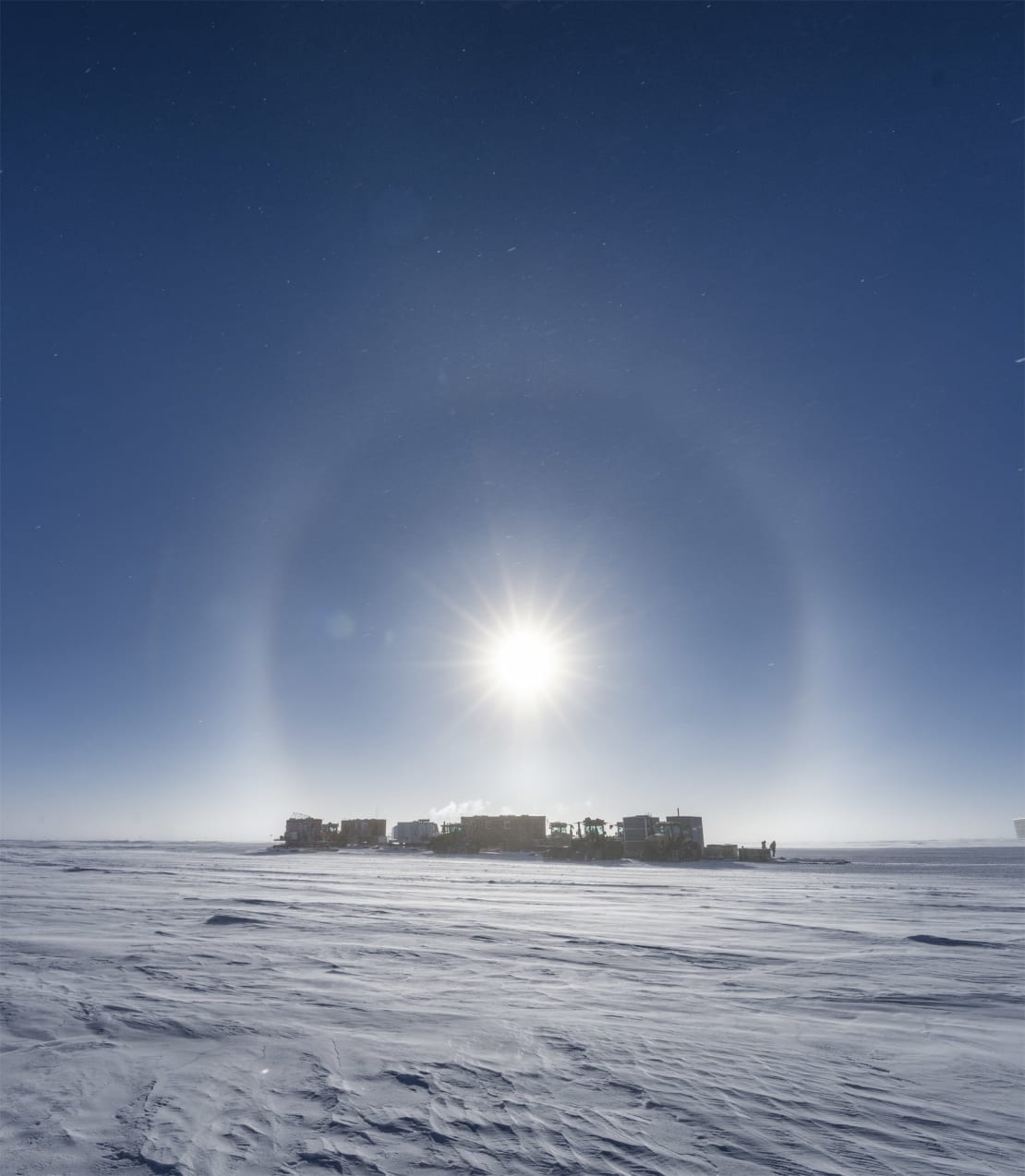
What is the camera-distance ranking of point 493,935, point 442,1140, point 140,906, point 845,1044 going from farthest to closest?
point 140,906 → point 493,935 → point 845,1044 → point 442,1140

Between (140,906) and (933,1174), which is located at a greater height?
(933,1174)

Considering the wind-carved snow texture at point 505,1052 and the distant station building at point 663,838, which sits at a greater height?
the wind-carved snow texture at point 505,1052

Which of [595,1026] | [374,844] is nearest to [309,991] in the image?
[595,1026]

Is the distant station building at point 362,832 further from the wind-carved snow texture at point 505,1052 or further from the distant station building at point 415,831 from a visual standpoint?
the wind-carved snow texture at point 505,1052

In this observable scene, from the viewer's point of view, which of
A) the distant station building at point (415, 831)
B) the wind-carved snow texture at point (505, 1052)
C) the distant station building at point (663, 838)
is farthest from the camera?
the distant station building at point (415, 831)

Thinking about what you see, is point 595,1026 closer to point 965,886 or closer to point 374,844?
point 965,886

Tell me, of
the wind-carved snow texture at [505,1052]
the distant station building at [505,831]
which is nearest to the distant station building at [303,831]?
the distant station building at [505,831]

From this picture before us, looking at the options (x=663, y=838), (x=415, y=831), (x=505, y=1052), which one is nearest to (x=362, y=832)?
(x=415, y=831)

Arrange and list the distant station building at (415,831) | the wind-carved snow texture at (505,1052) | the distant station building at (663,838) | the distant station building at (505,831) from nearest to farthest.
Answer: the wind-carved snow texture at (505,1052)
the distant station building at (663,838)
the distant station building at (505,831)
the distant station building at (415,831)
